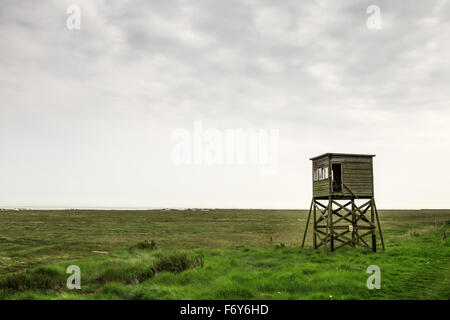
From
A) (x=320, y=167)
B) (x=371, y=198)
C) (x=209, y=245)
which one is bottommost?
(x=209, y=245)

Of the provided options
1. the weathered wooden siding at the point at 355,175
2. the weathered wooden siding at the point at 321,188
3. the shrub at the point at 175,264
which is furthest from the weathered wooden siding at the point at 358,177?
the shrub at the point at 175,264

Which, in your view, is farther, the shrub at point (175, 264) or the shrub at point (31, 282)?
the shrub at point (175, 264)

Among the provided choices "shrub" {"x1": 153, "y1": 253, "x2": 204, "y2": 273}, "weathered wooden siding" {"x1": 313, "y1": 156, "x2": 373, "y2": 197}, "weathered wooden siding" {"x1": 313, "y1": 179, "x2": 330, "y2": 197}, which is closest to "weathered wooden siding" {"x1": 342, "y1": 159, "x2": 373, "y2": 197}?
"weathered wooden siding" {"x1": 313, "y1": 156, "x2": 373, "y2": 197}

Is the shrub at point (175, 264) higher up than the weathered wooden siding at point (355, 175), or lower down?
lower down

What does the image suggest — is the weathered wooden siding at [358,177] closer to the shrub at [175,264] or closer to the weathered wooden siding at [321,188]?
the weathered wooden siding at [321,188]

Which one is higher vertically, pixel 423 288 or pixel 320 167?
pixel 320 167

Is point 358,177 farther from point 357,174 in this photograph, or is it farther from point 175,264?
point 175,264

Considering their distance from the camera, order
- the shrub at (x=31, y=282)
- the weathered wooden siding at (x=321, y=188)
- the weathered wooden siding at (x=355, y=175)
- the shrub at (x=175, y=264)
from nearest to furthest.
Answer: the shrub at (x=31, y=282), the shrub at (x=175, y=264), the weathered wooden siding at (x=355, y=175), the weathered wooden siding at (x=321, y=188)

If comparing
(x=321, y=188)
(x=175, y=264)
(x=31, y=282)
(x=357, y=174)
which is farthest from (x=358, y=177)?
(x=31, y=282)
